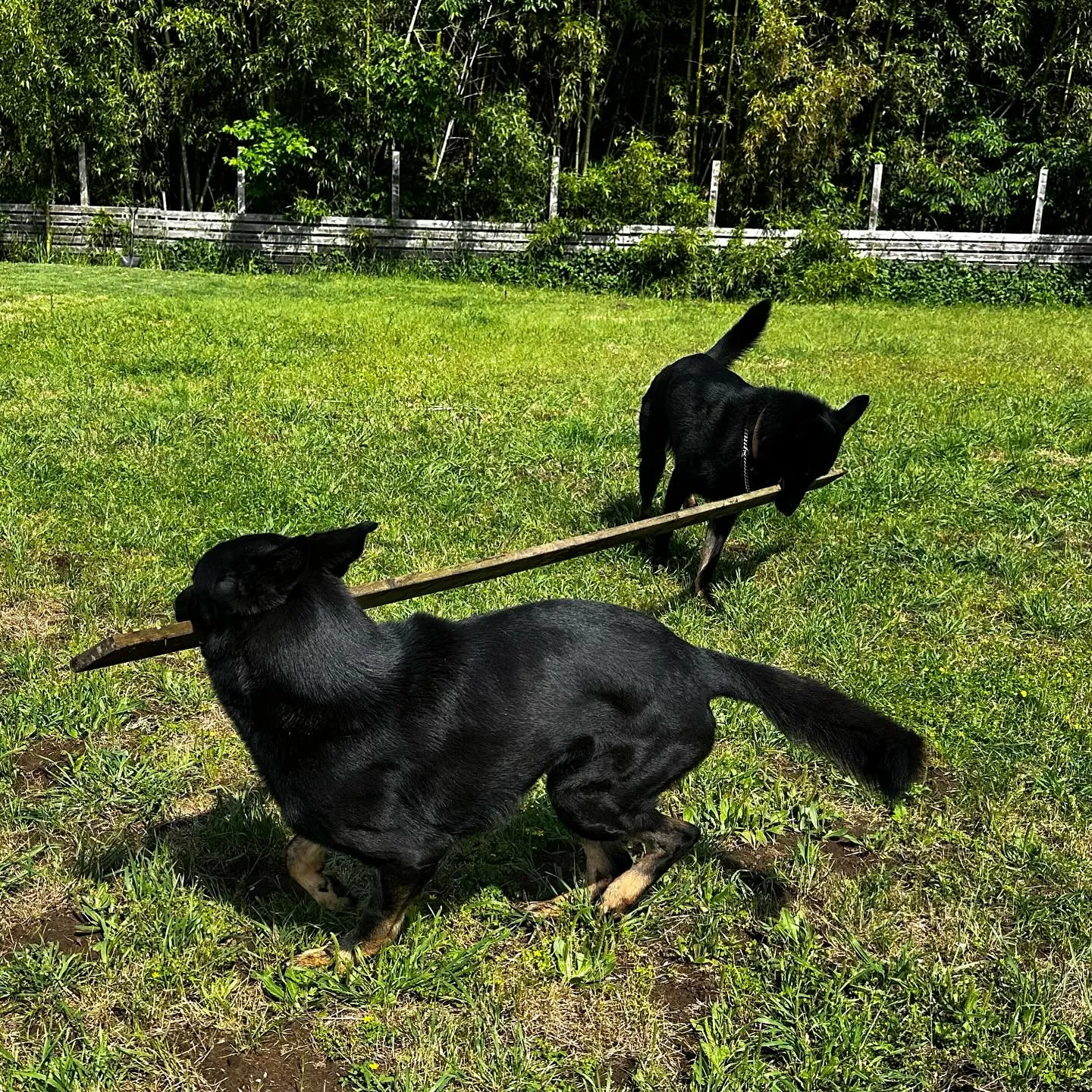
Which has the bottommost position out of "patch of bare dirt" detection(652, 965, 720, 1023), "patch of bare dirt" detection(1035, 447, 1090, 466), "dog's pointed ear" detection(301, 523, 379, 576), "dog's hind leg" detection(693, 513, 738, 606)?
"patch of bare dirt" detection(652, 965, 720, 1023)

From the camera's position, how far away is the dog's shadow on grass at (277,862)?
121 inches

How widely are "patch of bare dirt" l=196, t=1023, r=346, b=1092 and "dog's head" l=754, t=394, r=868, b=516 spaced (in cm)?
331

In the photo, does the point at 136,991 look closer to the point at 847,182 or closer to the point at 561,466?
the point at 561,466

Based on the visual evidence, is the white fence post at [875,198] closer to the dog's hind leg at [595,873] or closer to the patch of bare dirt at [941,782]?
the patch of bare dirt at [941,782]

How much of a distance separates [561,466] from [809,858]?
4.10m

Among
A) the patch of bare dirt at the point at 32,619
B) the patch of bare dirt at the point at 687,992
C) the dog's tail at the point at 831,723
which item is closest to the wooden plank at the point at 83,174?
the patch of bare dirt at the point at 32,619

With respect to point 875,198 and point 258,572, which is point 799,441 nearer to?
point 258,572

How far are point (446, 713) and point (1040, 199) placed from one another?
826 inches

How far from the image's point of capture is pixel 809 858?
331 cm

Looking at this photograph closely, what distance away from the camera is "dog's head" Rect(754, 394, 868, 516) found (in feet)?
16.4

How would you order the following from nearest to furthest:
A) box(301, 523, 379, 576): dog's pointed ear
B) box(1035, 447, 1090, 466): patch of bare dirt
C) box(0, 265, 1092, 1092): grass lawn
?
box(301, 523, 379, 576): dog's pointed ear → box(0, 265, 1092, 1092): grass lawn → box(1035, 447, 1090, 466): patch of bare dirt

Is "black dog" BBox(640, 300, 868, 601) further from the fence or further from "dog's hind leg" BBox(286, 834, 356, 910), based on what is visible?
the fence

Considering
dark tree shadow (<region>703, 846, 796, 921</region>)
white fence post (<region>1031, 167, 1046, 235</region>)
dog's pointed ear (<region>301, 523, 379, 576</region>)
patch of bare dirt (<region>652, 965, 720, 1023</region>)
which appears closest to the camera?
dog's pointed ear (<region>301, 523, 379, 576</region>)

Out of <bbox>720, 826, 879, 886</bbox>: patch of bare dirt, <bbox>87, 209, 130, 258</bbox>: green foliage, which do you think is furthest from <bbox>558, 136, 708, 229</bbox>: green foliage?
<bbox>720, 826, 879, 886</bbox>: patch of bare dirt
